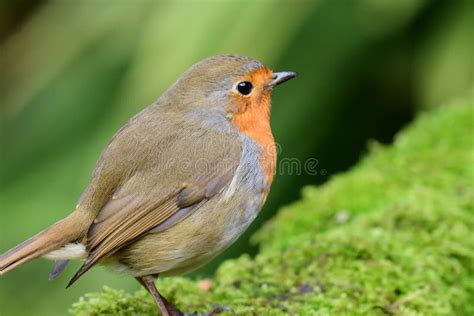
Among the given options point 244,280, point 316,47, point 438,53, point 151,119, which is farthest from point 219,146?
point 438,53

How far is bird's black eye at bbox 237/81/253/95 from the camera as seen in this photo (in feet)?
11.1

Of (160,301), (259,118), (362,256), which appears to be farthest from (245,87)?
(160,301)

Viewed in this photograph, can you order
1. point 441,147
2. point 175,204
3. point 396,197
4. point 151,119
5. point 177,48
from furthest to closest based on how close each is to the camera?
1. point 177,48
2. point 441,147
3. point 396,197
4. point 151,119
5. point 175,204

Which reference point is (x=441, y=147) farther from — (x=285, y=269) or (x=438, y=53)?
(x=285, y=269)

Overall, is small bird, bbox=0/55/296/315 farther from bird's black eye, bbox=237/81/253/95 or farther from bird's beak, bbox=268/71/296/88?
bird's beak, bbox=268/71/296/88

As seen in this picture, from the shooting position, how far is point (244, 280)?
332cm

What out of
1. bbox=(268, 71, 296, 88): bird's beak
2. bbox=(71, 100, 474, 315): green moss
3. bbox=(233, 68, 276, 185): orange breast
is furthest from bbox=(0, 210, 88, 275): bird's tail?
bbox=(268, 71, 296, 88): bird's beak

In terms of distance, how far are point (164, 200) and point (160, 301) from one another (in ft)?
1.31

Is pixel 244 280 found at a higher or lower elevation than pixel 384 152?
lower

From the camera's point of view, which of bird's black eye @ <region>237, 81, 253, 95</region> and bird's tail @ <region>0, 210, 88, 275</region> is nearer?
bird's tail @ <region>0, 210, 88, 275</region>

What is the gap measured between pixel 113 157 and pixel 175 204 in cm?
32

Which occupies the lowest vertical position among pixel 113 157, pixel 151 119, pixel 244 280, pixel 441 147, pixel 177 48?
pixel 244 280

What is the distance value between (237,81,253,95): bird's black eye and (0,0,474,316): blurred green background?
1.54 meters

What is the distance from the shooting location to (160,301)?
296 cm
